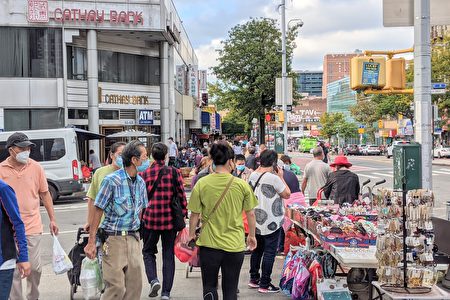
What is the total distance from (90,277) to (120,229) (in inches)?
33.0

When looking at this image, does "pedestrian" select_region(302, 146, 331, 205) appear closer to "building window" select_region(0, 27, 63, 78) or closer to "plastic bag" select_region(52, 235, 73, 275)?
"plastic bag" select_region(52, 235, 73, 275)

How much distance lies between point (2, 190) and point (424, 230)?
381 cm

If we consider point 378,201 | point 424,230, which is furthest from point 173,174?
point 424,230

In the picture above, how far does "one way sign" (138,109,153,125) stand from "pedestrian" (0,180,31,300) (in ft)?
94.9

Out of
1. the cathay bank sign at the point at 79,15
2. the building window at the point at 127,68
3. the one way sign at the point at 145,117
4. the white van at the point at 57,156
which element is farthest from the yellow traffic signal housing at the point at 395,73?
the one way sign at the point at 145,117

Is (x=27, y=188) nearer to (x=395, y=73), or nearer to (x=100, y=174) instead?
(x=100, y=174)

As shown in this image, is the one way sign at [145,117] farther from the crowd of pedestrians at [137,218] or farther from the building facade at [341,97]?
the building facade at [341,97]

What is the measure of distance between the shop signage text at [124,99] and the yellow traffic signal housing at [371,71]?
2491 cm

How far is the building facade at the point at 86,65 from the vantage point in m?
28.4

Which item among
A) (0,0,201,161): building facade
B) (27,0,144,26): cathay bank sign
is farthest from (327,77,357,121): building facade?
(27,0,144,26): cathay bank sign

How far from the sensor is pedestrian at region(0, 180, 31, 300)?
→ 4.05 m

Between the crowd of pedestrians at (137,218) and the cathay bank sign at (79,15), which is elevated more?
the cathay bank sign at (79,15)

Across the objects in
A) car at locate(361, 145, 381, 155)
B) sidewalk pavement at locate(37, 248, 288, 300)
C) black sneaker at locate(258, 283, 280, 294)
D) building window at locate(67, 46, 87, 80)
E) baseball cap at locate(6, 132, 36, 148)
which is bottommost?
car at locate(361, 145, 381, 155)

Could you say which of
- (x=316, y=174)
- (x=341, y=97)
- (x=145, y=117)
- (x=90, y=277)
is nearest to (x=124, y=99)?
(x=145, y=117)
